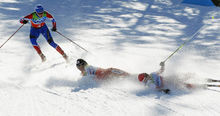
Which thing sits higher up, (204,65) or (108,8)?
(108,8)

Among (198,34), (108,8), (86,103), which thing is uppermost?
(108,8)

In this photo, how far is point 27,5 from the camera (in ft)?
43.8

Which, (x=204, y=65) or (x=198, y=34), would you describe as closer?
(x=204, y=65)

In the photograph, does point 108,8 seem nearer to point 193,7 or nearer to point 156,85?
point 193,7

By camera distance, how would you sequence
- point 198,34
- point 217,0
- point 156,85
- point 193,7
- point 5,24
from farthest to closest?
point 217,0
point 193,7
point 5,24
point 198,34
point 156,85

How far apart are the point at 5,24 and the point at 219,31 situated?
913 cm

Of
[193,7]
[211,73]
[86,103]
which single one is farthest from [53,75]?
[193,7]

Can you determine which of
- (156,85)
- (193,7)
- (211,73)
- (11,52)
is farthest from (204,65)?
(193,7)

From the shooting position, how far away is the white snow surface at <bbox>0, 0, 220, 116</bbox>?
4.66 metres

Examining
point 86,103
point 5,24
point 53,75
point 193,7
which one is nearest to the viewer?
point 86,103

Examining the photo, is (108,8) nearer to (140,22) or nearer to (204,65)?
(140,22)

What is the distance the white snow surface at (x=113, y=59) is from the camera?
466 centimetres

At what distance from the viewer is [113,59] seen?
7.23m

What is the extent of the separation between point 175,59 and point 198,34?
290cm
